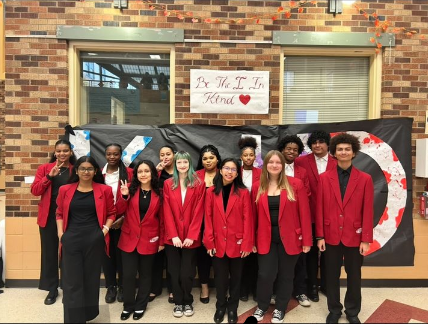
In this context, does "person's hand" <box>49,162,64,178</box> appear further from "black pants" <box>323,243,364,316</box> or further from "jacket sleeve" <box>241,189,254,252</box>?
"black pants" <box>323,243,364,316</box>

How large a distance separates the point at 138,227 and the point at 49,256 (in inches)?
53.9

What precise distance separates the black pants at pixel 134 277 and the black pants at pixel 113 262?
0.41 meters

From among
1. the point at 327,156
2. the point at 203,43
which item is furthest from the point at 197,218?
the point at 203,43

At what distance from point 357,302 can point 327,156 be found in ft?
5.33

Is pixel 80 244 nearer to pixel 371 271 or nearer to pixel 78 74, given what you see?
pixel 78 74

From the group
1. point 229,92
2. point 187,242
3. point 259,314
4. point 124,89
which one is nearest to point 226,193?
point 187,242

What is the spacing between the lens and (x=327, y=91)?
14.6ft

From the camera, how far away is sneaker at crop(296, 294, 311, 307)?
3.55 metres

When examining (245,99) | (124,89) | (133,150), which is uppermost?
(124,89)

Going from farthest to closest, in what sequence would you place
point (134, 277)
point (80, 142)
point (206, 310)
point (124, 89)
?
point (124, 89) < point (80, 142) < point (206, 310) < point (134, 277)

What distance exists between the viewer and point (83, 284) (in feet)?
9.82

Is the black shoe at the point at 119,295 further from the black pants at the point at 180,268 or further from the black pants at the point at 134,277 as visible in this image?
the black pants at the point at 180,268

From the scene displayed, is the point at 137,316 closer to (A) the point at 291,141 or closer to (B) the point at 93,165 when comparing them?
(B) the point at 93,165

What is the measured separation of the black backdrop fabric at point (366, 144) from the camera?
4062mm
